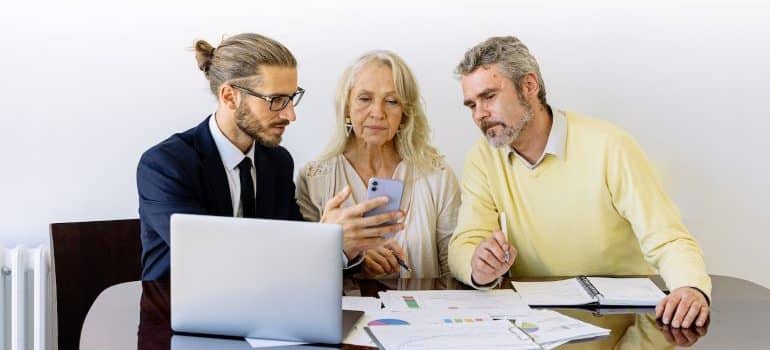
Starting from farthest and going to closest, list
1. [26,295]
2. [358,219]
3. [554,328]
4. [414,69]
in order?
[414,69]
[26,295]
[358,219]
[554,328]

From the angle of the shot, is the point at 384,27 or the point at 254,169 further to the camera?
the point at 384,27

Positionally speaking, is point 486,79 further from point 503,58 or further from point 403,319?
point 403,319

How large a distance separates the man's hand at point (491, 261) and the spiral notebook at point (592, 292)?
0.08m

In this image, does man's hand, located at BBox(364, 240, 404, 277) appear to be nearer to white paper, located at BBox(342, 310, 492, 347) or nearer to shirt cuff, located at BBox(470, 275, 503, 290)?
shirt cuff, located at BBox(470, 275, 503, 290)

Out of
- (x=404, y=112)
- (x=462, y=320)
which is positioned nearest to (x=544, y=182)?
(x=404, y=112)

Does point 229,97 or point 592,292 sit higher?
point 229,97

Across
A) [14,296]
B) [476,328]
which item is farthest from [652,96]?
[14,296]

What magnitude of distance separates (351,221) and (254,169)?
0.68 metres

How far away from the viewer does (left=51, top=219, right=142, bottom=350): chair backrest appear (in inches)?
113

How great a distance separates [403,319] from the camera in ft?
6.52

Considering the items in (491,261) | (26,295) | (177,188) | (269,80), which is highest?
(269,80)

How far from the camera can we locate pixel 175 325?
189 cm

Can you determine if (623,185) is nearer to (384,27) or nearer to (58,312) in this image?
(384,27)

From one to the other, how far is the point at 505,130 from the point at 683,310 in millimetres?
814
